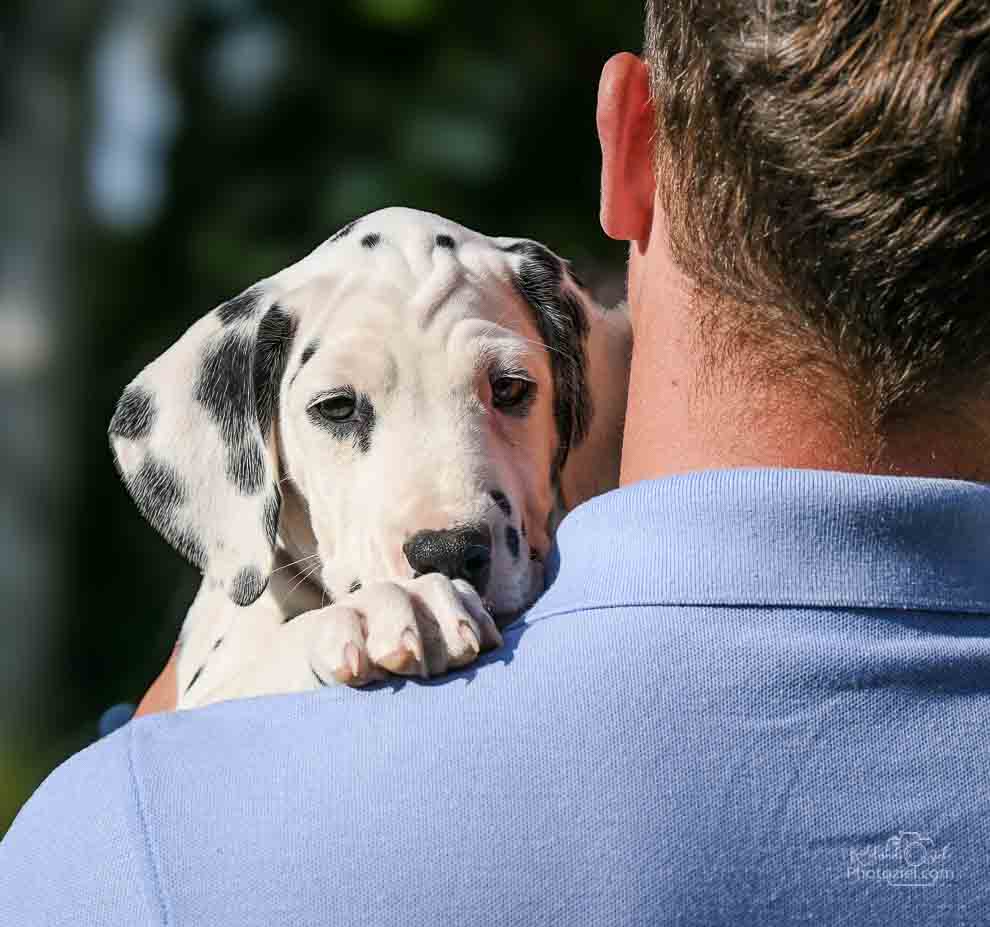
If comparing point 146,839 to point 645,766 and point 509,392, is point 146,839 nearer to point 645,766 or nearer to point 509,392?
point 645,766

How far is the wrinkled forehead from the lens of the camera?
3.73m

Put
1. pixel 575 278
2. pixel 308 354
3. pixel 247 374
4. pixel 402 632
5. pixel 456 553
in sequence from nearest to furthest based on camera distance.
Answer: pixel 402 632, pixel 456 553, pixel 308 354, pixel 247 374, pixel 575 278

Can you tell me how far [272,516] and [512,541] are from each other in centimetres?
67

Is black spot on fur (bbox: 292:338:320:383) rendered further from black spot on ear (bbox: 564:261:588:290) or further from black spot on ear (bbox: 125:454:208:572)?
black spot on ear (bbox: 564:261:588:290)

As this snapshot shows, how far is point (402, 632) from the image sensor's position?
2.42m

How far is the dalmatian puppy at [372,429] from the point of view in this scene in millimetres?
3363

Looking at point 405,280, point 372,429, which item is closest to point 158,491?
point 372,429

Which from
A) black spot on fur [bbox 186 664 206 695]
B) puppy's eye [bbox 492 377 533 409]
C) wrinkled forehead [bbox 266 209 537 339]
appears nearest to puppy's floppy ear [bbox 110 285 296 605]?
wrinkled forehead [bbox 266 209 537 339]

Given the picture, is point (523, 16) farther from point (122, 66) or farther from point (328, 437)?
point (328, 437)

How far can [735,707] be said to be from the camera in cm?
207

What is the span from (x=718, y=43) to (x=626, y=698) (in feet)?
→ 2.81

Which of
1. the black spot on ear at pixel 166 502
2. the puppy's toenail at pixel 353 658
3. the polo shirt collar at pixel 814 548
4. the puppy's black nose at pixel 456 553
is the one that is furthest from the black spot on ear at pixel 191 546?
the polo shirt collar at pixel 814 548

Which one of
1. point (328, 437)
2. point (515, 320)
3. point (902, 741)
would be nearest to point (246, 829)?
point (902, 741)

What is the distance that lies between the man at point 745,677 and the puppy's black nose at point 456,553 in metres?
0.84
